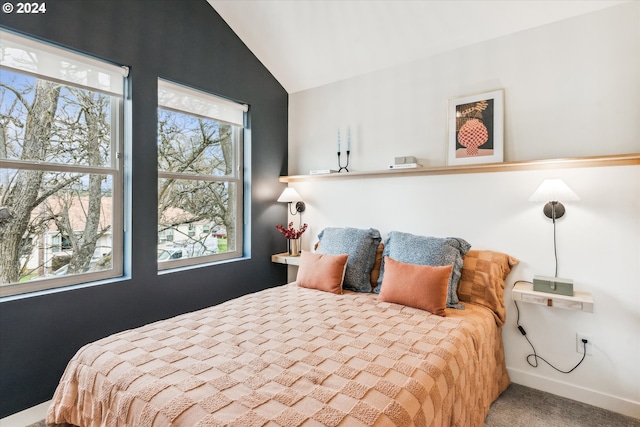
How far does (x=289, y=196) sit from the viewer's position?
11.5 feet

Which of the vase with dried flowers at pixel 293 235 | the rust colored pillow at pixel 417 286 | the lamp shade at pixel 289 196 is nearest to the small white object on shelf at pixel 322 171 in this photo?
the lamp shade at pixel 289 196

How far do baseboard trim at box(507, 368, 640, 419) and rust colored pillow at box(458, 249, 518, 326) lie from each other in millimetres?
495

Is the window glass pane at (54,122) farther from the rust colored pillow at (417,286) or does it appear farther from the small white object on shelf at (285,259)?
the rust colored pillow at (417,286)

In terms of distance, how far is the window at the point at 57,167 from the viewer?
1.98 metres

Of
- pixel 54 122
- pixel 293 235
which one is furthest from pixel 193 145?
pixel 293 235

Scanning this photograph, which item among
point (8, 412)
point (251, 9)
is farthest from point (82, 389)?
point (251, 9)

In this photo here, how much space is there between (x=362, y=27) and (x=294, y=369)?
8.98ft

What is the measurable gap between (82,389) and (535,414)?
254 cm

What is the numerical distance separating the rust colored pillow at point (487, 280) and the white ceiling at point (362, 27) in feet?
5.61

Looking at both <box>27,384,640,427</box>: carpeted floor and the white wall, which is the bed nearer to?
<box>27,384,640,427</box>: carpeted floor

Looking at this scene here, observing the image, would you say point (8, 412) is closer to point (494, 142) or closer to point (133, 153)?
point (133, 153)

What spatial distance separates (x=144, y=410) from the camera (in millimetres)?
1176

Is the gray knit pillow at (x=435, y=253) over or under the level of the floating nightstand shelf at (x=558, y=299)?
over

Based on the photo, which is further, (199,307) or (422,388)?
(199,307)
